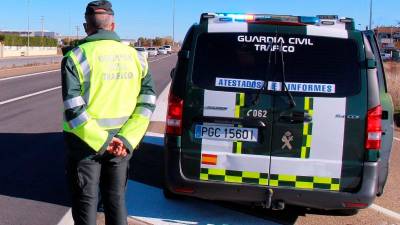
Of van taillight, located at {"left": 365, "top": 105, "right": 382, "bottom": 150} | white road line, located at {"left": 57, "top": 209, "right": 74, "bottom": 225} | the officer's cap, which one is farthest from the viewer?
white road line, located at {"left": 57, "top": 209, "right": 74, "bottom": 225}

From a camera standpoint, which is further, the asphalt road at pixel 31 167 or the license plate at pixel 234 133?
the asphalt road at pixel 31 167

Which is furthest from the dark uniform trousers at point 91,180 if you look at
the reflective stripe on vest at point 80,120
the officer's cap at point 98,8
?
the officer's cap at point 98,8

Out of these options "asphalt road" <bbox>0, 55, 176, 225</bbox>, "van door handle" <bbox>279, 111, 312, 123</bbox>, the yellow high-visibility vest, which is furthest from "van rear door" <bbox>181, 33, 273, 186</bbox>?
"asphalt road" <bbox>0, 55, 176, 225</bbox>

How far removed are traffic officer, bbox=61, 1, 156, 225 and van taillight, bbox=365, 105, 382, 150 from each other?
78.6 inches

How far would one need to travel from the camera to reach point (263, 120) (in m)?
4.59

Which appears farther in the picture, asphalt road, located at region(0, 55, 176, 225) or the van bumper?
asphalt road, located at region(0, 55, 176, 225)

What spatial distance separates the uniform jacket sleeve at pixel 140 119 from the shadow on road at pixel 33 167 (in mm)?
2295

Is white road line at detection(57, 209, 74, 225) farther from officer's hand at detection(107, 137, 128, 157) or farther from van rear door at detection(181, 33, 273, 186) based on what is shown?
officer's hand at detection(107, 137, 128, 157)

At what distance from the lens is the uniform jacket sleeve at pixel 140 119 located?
3561 mm

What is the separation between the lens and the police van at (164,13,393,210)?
14.9 ft

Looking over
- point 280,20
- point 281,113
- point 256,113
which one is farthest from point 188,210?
point 280,20

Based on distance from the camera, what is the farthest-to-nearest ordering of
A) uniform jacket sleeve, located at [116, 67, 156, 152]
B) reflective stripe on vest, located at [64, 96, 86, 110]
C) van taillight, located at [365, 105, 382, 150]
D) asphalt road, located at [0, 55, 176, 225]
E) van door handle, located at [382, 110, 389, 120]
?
1. van door handle, located at [382, 110, 389, 120]
2. asphalt road, located at [0, 55, 176, 225]
3. van taillight, located at [365, 105, 382, 150]
4. uniform jacket sleeve, located at [116, 67, 156, 152]
5. reflective stripe on vest, located at [64, 96, 86, 110]

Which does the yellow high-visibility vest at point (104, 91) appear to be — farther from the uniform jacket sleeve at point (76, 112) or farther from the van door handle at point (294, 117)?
the van door handle at point (294, 117)

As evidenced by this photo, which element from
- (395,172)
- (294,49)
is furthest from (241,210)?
(395,172)
